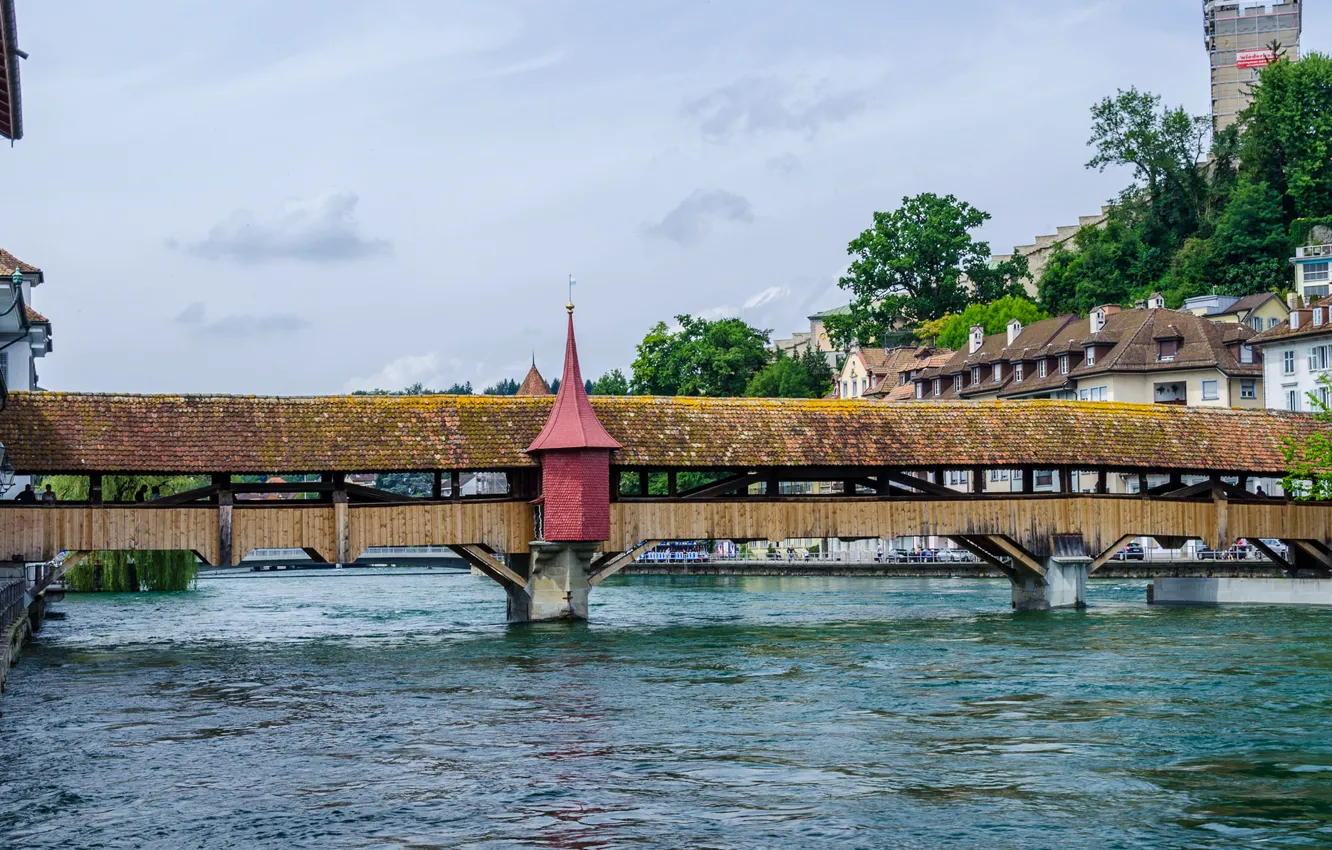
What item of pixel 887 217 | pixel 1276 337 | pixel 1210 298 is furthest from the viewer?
pixel 887 217

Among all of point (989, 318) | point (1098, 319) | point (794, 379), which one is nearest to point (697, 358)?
point (794, 379)

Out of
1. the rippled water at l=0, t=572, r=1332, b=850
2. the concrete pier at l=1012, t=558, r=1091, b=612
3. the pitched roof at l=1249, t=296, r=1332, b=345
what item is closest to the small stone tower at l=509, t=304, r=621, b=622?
the rippled water at l=0, t=572, r=1332, b=850

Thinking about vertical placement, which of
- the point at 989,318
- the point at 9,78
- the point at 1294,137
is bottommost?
the point at 9,78

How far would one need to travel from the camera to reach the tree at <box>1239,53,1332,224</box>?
214 feet

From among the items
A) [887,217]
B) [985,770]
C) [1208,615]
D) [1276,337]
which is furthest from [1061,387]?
[985,770]

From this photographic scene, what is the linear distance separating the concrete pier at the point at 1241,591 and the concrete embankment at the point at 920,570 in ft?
16.3

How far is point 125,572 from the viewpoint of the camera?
46.9 metres

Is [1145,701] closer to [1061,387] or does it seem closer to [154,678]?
[154,678]

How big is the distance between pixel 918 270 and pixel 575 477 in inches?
2009

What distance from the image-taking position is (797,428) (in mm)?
29734

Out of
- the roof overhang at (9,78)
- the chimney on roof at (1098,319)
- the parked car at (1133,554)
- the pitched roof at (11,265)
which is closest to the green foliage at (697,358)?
the chimney on roof at (1098,319)

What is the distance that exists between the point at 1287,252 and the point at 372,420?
4620cm

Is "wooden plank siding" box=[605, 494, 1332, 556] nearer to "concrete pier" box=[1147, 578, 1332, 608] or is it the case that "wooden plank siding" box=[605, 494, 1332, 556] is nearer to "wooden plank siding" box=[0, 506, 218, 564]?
"concrete pier" box=[1147, 578, 1332, 608]

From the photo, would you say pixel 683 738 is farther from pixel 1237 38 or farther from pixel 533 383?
pixel 1237 38
